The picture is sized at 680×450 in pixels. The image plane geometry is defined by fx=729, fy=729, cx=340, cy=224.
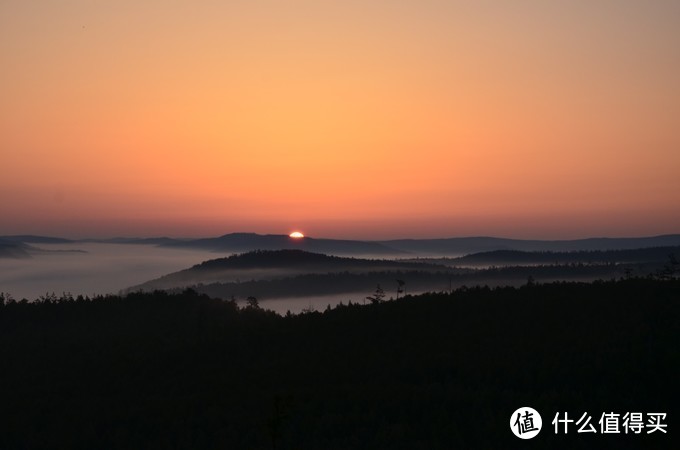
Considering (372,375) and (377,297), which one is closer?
(372,375)

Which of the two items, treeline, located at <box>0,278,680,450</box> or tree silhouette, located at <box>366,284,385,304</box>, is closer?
treeline, located at <box>0,278,680,450</box>

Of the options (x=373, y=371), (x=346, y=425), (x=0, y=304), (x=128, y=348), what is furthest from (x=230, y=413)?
(x=0, y=304)

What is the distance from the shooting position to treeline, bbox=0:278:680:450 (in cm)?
3212

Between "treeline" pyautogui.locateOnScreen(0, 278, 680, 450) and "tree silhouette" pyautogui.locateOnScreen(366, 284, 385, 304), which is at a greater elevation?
"tree silhouette" pyautogui.locateOnScreen(366, 284, 385, 304)

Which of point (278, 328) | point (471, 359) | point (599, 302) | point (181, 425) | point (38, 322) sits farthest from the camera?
point (38, 322)

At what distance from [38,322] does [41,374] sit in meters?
31.5

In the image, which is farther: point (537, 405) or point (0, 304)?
point (0, 304)

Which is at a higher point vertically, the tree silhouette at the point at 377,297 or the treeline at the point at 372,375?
the tree silhouette at the point at 377,297

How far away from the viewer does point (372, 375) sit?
1705 inches

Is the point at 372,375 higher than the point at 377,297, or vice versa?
the point at 377,297

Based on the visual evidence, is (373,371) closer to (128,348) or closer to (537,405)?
(537,405)

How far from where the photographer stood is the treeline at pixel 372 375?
32.1 metres

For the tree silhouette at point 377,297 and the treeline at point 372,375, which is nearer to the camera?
the treeline at point 372,375

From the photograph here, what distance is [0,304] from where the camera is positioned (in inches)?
3438
